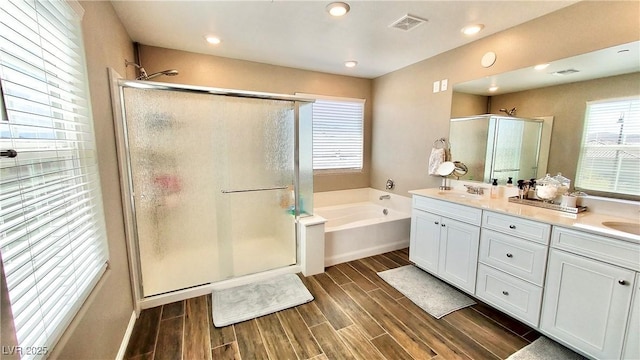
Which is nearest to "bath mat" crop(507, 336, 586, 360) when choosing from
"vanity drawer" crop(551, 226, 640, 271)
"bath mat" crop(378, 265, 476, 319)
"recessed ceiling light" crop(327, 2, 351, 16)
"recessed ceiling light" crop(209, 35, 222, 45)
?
"bath mat" crop(378, 265, 476, 319)

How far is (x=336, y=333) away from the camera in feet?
6.25

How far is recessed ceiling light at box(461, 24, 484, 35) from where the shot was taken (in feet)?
7.42

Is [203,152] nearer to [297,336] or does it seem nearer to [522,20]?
[297,336]

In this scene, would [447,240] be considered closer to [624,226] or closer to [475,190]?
[475,190]

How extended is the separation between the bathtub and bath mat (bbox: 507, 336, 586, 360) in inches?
65.5

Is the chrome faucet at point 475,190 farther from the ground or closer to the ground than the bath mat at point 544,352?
farther from the ground

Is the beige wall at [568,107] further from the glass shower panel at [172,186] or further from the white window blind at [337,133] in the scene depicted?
the glass shower panel at [172,186]

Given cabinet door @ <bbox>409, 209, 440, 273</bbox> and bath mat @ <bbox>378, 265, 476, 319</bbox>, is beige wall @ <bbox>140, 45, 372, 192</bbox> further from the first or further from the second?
bath mat @ <bbox>378, 265, 476, 319</bbox>

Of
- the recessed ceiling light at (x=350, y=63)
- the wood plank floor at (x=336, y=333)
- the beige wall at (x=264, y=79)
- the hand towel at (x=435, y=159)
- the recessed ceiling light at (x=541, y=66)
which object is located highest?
the recessed ceiling light at (x=350, y=63)

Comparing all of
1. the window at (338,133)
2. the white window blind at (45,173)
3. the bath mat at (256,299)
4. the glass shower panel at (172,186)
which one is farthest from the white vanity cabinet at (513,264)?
the white window blind at (45,173)

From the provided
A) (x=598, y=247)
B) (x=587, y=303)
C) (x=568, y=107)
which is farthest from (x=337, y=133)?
(x=587, y=303)

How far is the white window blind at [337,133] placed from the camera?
3.81m

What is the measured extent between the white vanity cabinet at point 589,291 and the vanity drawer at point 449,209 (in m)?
0.54

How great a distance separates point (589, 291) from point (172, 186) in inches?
124
